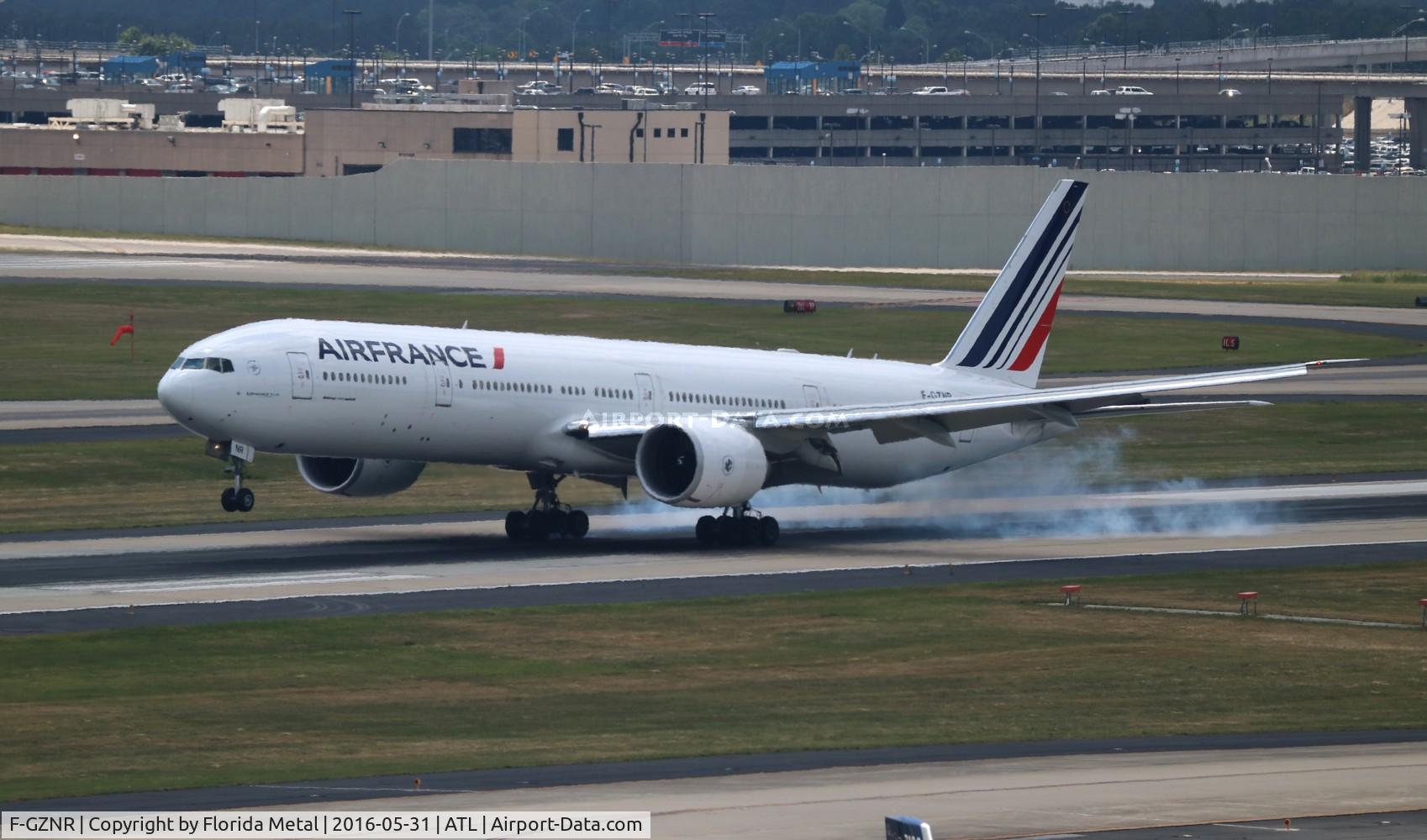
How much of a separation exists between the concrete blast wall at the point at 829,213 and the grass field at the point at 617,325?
122 ft

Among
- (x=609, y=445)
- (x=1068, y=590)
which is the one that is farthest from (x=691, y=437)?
(x=1068, y=590)

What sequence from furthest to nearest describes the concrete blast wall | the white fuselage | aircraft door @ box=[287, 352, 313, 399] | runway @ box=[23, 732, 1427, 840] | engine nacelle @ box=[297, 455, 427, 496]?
the concrete blast wall → engine nacelle @ box=[297, 455, 427, 496] → aircraft door @ box=[287, 352, 313, 399] → the white fuselage → runway @ box=[23, 732, 1427, 840]

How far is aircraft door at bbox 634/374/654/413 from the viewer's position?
177 feet

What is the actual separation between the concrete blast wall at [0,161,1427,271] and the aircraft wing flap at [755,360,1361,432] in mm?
94240

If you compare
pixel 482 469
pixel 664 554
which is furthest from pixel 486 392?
pixel 482 469

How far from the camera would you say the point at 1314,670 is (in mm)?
37688

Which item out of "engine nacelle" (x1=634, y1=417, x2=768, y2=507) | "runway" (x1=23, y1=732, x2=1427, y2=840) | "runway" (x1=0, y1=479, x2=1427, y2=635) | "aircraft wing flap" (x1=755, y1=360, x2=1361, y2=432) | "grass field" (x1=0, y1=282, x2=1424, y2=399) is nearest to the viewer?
"runway" (x1=23, y1=732, x2=1427, y2=840)

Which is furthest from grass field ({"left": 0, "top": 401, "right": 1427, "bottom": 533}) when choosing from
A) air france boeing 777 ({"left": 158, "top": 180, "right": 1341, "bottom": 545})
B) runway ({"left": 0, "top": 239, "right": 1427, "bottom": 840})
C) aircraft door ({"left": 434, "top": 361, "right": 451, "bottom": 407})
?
aircraft door ({"left": 434, "top": 361, "right": 451, "bottom": 407})

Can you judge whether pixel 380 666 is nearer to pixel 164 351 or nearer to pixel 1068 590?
pixel 1068 590

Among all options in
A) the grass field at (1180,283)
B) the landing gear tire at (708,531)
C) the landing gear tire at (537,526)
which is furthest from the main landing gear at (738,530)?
the grass field at (1180,283)

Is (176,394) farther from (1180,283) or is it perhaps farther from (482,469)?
(1180,283)

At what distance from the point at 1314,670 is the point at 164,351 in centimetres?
6647

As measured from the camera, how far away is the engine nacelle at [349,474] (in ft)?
174
